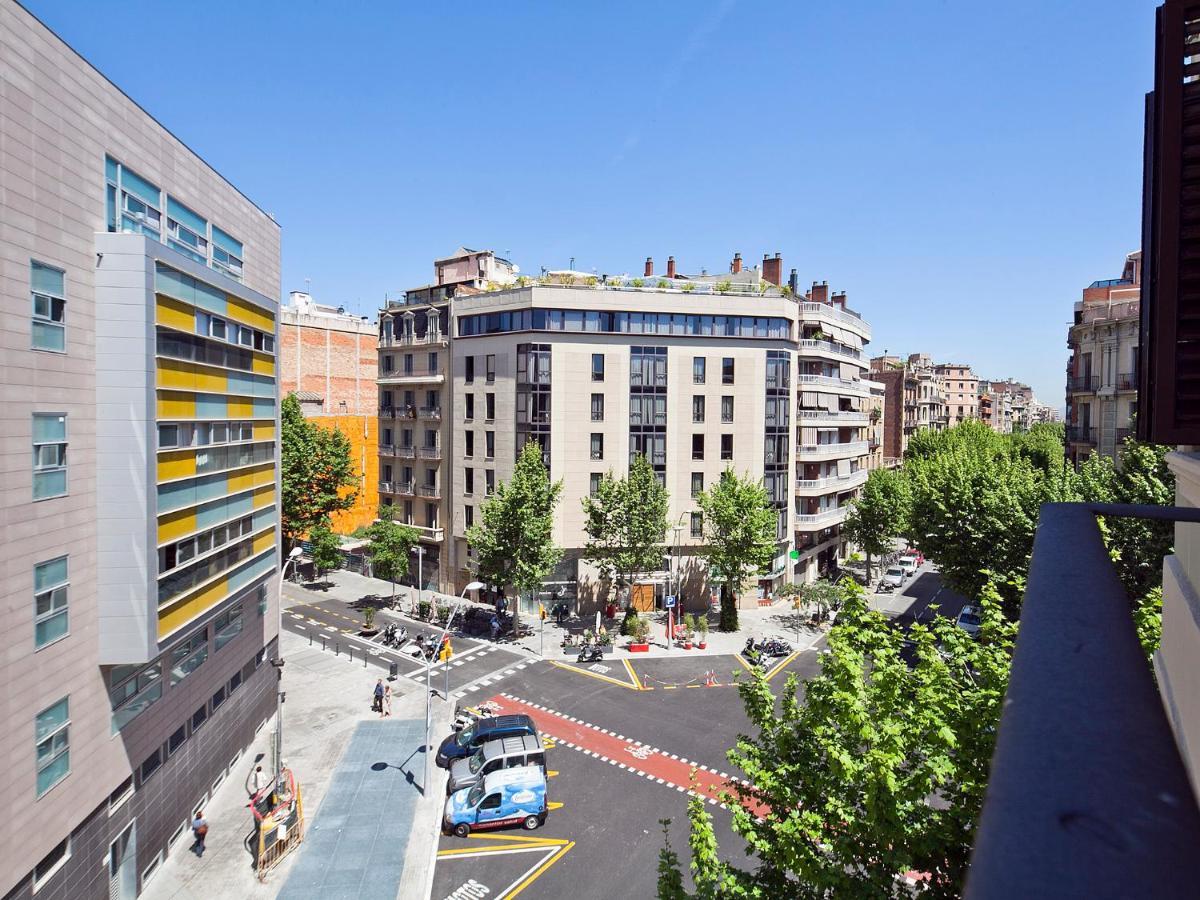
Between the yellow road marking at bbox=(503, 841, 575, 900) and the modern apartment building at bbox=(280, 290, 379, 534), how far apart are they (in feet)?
149

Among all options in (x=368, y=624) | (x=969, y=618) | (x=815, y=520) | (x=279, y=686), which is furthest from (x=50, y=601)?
(x=815, y=520)

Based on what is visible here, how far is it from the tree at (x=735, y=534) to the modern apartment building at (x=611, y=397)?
2.78 metres

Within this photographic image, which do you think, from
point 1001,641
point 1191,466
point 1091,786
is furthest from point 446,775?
point 1091,786

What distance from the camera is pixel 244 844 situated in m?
19.3

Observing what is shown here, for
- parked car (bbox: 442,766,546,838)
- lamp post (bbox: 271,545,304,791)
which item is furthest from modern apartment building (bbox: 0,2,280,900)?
parked car (bbox: 442,766,546,838)

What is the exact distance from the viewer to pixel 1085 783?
998mm

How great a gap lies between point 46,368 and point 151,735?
9.68m

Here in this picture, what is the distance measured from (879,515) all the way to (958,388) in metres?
80.7

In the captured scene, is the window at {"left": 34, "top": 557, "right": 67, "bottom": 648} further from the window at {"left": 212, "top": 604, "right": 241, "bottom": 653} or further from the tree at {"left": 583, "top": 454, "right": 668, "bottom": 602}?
the tree at {"left": 583, "top": 454, "right": 668, "bottom": 602}

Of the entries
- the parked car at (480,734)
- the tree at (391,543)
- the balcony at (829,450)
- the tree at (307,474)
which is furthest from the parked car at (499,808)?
the balcony at (829,450)

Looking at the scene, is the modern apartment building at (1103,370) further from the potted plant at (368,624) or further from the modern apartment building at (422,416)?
the potted plant at (368,624)

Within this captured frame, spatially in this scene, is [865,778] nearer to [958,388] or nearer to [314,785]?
[314,785]

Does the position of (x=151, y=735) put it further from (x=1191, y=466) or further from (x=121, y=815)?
(x=1191, y=466)

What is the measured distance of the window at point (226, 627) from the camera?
2183cm
